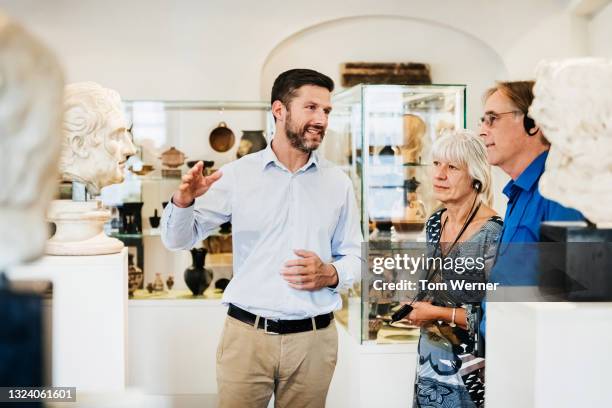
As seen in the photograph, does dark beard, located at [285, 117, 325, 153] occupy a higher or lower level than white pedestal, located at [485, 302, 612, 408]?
higher

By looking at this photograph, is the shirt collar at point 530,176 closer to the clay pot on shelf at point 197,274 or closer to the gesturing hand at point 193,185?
the gesturing hand at point 193,185

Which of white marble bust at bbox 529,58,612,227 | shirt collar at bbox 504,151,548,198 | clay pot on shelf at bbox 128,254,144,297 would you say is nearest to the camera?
white marble bust at bbox 529,58,612,227

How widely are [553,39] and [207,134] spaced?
3.03 metres

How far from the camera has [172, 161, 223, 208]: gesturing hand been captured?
2559 millimetres

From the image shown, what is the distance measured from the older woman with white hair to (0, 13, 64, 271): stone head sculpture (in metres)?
1.97

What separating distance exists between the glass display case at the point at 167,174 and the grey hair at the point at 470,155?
7.22 ft

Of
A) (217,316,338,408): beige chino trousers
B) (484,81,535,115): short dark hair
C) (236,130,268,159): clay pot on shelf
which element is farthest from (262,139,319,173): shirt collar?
(236,130,268,159): clay pot on shelf

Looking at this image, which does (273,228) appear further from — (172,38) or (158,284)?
(172,38)

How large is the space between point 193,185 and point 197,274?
8.26ft

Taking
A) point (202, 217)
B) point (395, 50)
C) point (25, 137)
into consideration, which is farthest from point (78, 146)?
point (395, 50)

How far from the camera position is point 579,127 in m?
2.00

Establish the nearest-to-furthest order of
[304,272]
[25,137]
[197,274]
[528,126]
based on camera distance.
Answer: [25,137] → [528,126] → [304,272] → [197,274]

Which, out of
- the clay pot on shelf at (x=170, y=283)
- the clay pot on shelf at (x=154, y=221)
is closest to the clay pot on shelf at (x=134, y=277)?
the clay pot on shelf at (x=170, y=283)

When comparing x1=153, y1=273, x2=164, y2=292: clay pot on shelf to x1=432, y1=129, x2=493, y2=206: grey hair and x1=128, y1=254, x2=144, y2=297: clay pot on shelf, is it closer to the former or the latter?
x1=128, y1=254, x2=144, y2=297: clay pot on shelf
